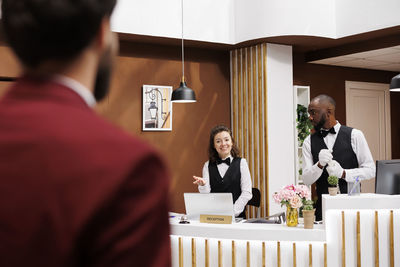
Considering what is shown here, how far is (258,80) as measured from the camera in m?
6.50

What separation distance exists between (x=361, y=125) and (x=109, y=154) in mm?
7668

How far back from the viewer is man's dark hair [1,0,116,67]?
0.67m

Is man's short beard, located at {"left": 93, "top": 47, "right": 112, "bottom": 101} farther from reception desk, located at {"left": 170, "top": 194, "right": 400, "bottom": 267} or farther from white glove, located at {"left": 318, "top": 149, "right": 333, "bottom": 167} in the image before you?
white glove, located at {"left": 318, "top": 149, "right": 333, "bottom": 167}

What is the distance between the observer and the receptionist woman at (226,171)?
4746mm

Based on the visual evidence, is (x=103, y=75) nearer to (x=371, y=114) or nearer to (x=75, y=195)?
(x=75, y=195)

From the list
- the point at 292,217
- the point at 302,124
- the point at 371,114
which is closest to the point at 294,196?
the point at 292,217

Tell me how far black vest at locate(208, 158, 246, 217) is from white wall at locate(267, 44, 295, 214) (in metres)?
1.63

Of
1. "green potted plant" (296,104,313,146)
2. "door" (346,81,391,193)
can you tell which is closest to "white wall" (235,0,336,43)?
"green potted plant" (296,104,313,146)

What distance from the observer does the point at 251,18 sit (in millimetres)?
6137

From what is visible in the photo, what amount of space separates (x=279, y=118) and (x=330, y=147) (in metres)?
1.82

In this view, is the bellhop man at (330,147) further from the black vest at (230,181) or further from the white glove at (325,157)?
the black vest at (230,181)

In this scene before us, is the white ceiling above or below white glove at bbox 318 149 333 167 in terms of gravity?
above

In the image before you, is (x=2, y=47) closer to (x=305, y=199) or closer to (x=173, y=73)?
(x=173, y=73)

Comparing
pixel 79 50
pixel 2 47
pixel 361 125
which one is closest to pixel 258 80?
pixel 361 125
